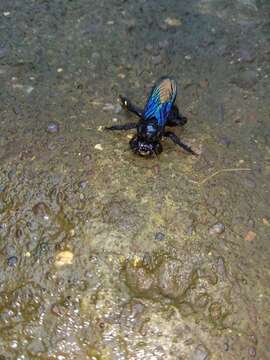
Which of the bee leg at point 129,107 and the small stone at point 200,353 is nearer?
the small stone at point 200,353

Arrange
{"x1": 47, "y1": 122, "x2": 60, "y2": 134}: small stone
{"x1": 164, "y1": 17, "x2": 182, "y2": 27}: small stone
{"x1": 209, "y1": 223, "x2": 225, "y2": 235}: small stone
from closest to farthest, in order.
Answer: {"x1": 209, "y1": 223, "x2": 225, "y2": 235}: small stone, {"x1": 47, "y1": 122, "x2": 60, "y2": 134}: small stone, {"x1": 164, "y1": 17, "x2": 182, "y2": 27}: small stone

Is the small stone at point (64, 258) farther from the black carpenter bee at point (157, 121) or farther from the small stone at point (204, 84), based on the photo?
the small stone at point (204, 84)

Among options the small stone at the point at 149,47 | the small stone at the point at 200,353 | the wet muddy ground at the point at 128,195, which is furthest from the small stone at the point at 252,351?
the small stone at the point at 149,47

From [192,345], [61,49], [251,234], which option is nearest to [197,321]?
[192,345]

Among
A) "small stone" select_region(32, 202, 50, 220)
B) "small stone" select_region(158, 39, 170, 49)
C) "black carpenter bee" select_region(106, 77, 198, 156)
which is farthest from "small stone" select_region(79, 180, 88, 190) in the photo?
"small stone" select_region(158, 39, 170, 49)

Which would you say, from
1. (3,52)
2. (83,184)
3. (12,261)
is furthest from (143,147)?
(3,52)

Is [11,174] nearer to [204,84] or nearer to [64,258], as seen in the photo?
[64,258]

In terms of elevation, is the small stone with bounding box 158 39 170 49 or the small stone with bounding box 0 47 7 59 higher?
the small stone with bounding box 158 39 170 49

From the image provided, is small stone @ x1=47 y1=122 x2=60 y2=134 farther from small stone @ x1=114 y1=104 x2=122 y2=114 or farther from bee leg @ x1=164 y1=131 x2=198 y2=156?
bee leg @ x1=164 y1=131 x2=198 y2=156
